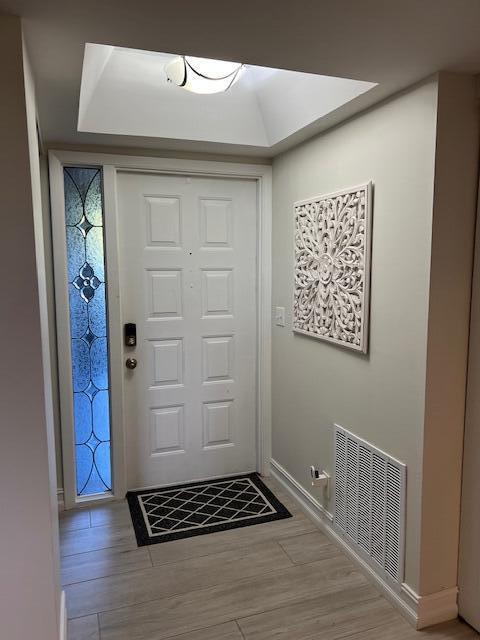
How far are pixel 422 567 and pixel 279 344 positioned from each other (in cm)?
152

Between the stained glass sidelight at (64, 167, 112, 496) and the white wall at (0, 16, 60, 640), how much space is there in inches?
→ 53.4

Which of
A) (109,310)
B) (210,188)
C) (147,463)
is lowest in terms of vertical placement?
(147,463)

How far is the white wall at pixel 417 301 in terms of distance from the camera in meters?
1.78

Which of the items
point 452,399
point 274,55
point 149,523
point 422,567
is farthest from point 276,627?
point 274,55

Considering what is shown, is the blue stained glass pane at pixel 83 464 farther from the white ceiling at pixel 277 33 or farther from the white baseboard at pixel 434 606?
the white ceiling at pixel 277 33

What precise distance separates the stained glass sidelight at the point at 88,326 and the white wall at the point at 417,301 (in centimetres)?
146

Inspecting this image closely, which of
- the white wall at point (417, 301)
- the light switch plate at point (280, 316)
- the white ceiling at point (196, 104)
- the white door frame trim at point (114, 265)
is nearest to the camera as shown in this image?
the white wall at point (417, 301)

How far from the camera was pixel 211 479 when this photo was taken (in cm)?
321

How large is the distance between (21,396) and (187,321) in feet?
5.55

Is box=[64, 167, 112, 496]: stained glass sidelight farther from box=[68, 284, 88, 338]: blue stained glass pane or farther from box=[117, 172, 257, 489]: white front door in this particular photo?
box=[117, 172, 257, 489]: white front door

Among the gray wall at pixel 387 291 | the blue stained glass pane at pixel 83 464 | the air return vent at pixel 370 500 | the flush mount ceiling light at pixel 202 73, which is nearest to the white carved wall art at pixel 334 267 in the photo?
the gray wall at pixel 387 291

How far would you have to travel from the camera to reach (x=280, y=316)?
3029mm

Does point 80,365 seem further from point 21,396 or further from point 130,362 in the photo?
point 21,396

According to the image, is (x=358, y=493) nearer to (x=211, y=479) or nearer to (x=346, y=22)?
(x=211, y=479)
